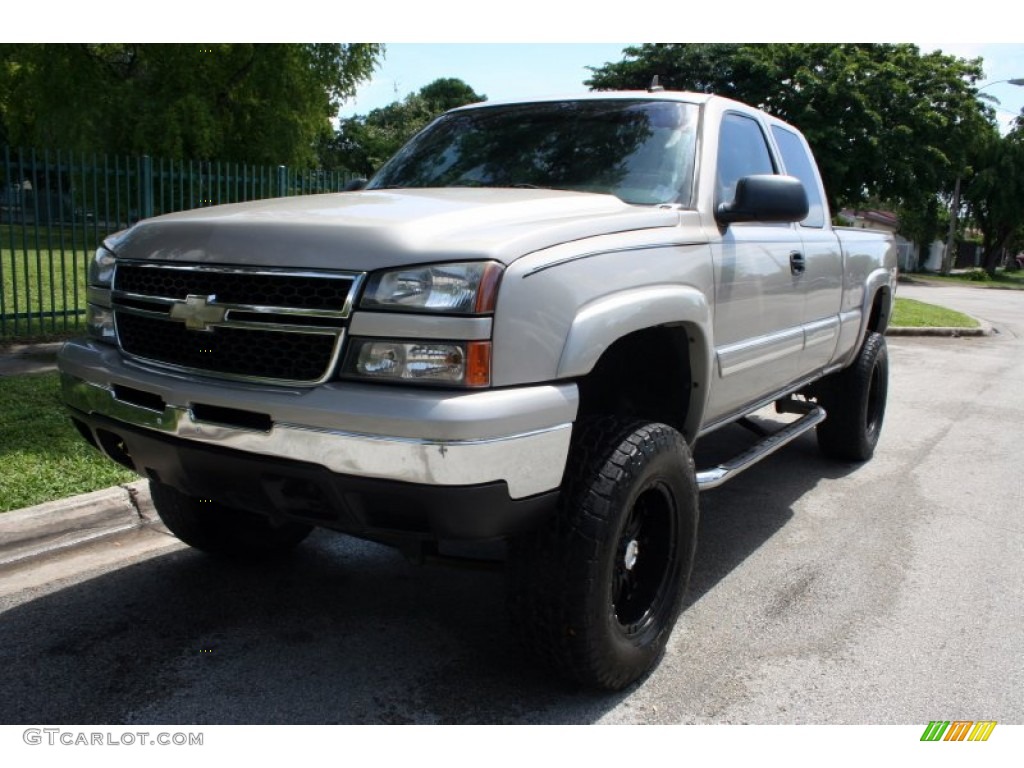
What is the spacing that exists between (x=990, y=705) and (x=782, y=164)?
2660 mm

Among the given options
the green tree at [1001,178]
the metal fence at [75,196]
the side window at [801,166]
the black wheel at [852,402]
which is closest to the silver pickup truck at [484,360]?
the side window at [801,166]

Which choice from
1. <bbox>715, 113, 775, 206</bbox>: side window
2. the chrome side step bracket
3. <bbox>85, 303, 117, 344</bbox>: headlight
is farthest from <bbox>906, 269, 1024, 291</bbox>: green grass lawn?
<bbox>85, 303, 117, 344</bbox>: headlight

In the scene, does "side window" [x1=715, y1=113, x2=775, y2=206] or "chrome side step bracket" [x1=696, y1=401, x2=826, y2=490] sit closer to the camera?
"chrome side step bracket" [x1=696, y1=401, x2=826, y2=490]

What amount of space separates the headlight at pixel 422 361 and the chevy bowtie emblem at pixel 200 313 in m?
0.47

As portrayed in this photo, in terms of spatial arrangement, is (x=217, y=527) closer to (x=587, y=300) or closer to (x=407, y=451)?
(x=407, y=451)

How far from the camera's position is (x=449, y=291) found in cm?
233

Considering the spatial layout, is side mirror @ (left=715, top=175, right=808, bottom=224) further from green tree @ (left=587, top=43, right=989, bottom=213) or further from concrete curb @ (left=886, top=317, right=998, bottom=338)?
green tree @ (left=587, top=43, right=989, bottom=213)

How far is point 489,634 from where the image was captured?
331cm

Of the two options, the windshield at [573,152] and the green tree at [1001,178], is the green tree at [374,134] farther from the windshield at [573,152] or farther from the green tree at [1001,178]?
the windshield at [573,152]

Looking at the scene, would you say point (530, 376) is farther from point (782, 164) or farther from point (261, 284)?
point (782, 164)

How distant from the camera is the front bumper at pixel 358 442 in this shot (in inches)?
88.4

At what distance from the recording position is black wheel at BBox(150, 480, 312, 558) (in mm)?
3602

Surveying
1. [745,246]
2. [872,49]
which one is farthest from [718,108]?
[872,49]

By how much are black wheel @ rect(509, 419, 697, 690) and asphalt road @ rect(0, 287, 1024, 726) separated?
20cm
